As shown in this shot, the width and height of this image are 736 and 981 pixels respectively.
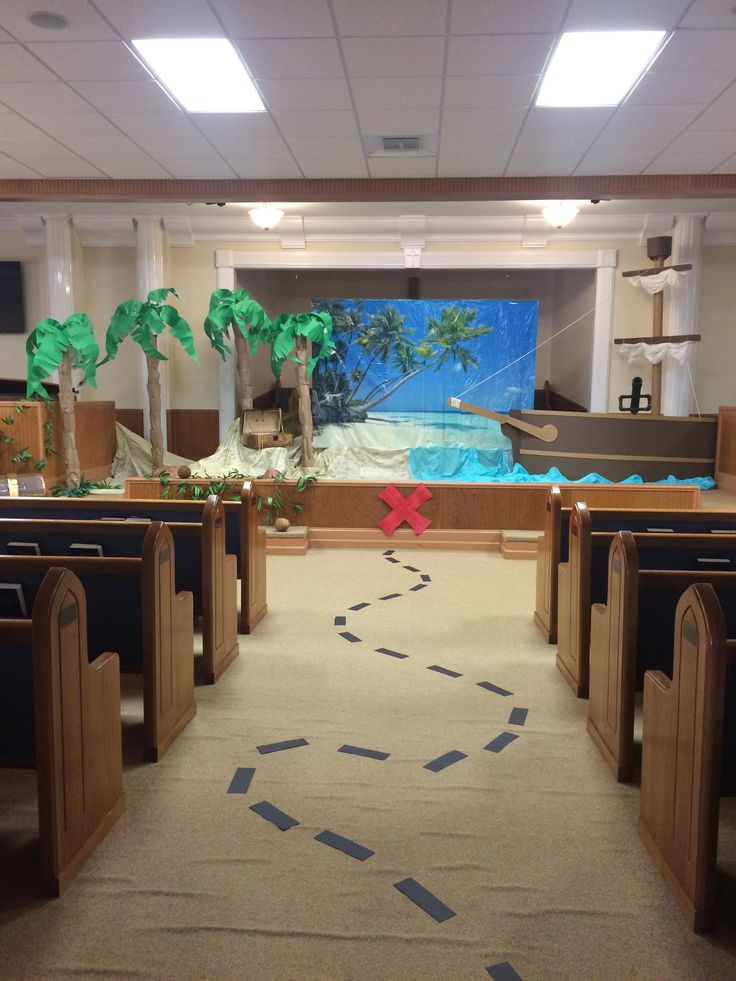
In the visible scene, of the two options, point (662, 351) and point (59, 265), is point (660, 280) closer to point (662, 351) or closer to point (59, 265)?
point (662, 351)

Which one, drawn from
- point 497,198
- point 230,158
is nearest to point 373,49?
point 230,158

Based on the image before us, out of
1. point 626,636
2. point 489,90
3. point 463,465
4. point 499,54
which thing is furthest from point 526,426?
point 626,636

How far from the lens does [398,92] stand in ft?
15.8

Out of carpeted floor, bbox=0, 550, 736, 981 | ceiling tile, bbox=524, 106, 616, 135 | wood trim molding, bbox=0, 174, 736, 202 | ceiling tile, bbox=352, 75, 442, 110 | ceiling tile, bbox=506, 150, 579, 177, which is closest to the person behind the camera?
carpeted floor, bbox=0, 550, 736, 981

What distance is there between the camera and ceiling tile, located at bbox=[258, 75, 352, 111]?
4715mm

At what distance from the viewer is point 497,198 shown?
681 centimetres

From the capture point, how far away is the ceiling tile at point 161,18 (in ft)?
12.6

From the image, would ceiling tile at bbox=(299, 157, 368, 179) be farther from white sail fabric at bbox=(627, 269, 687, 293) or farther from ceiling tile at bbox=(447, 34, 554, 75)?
white sail fabric at bbox=(627, 269, 687, 293)

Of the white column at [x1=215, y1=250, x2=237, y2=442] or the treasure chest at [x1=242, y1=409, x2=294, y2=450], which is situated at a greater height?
the white column at [x1=215, y1=250, x2=237, y2=442]

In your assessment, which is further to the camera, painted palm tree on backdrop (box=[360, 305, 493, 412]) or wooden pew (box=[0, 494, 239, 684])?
painted palm tree on backdrop (box=[360, 305, 493, 412])

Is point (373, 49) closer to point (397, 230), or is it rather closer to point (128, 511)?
point (128, 511)

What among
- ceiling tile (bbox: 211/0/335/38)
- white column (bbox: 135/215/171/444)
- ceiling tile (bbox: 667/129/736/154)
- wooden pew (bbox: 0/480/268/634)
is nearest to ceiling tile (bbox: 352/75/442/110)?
ceiling tile (bbox: 211/0/335/38)

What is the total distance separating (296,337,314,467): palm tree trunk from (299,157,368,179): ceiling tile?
7.71 ft

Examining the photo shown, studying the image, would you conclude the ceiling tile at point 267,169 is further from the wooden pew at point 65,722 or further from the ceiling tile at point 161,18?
the wooden pew at point 65,722
